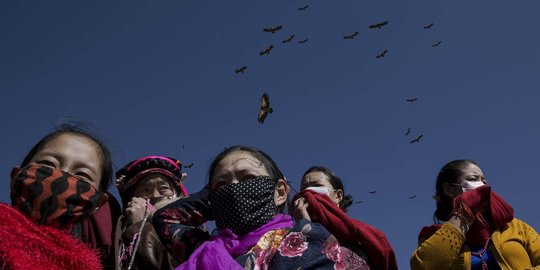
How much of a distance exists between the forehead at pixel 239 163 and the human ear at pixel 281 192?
0.13 metres

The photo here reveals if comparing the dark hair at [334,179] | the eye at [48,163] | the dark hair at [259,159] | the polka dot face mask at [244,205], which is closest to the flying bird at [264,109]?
the dark hair at [334,179]

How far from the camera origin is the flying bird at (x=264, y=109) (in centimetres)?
476

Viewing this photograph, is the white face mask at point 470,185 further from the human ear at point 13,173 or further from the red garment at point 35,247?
the human ear at point 13,173

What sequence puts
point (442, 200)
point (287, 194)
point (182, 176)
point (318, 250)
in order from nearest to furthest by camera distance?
point (318, 250) < point (287, 194) < point (182, 176) < point (442, 200)

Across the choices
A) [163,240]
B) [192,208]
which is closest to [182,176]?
[192,208]

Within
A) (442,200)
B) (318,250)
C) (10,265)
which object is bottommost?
(442,200)

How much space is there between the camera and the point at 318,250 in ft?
7.02

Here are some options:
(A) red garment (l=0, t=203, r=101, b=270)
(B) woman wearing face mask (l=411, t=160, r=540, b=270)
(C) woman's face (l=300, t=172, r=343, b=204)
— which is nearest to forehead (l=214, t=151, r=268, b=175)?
(A) red garment (l=0, t=203, r=101, b=270)

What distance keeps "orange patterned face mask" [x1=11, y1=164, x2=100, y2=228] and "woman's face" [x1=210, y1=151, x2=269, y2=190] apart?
0.81m

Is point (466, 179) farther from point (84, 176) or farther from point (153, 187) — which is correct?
point (84, 176)

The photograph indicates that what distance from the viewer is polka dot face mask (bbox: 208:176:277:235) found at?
246 centimetres

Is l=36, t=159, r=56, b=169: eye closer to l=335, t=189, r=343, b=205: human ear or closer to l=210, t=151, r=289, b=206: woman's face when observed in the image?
l=210, t=151, r=289, b=206: woman's face

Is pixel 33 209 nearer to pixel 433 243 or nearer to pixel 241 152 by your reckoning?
pixel 241 152

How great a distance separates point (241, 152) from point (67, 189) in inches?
44.0
